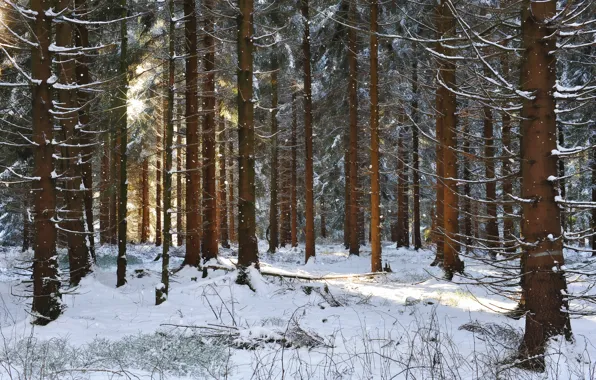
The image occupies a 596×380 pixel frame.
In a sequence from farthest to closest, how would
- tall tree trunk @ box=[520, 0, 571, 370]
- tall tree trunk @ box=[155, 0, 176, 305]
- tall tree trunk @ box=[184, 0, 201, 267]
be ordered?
1. tall tree trunk @ box=[184, 0, 201, 267]
2. tall tree trunk @ box=[155, 0, 176, 305]
3. tall tree trunk @ box=[520, 0, 571, 370]

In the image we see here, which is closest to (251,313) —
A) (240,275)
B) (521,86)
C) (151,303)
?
(240,275)

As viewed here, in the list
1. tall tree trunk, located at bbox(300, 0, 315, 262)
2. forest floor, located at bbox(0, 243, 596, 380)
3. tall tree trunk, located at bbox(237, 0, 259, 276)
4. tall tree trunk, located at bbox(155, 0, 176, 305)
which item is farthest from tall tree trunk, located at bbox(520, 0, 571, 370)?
tall tree trunk, located at bbox(300, 0, 315, 262)

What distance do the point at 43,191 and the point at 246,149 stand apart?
4.65m

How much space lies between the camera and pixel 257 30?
1806cm

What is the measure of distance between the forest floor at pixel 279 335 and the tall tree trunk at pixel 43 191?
15.4 inches

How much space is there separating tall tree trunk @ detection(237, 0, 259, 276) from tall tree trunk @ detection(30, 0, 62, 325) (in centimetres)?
413

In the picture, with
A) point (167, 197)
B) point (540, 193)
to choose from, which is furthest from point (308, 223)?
point (540, 193)

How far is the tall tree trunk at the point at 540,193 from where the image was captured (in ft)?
14.5

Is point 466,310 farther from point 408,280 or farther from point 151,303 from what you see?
point 151,303

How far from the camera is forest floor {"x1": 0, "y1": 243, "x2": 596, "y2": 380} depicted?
449 centimetres

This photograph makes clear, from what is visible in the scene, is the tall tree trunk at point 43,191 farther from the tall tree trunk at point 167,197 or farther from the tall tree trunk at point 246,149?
the tall tree trunk at point 246,149

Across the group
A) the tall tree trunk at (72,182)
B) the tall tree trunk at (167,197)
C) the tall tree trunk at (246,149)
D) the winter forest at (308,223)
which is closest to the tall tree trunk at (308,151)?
the winter forest at (308,223)

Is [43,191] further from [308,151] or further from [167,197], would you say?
[308,151]

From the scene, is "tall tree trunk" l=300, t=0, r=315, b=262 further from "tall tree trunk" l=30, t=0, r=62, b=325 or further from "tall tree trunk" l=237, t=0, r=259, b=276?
"tall tree trunk" l=30, t=0, r=62, b=325
